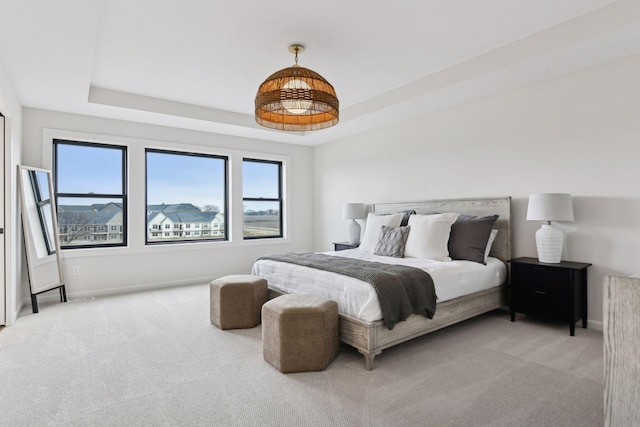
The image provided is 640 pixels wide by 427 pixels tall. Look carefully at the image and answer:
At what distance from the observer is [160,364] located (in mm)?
2625

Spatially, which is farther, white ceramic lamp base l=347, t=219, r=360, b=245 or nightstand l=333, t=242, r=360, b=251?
white ceramic lamp base l=347, t=219, r=360, b=245

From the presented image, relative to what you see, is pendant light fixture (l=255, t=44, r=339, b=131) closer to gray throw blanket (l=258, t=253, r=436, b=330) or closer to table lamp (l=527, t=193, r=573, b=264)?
gray throw blanket (l=258, t=253, r=436, b=330)

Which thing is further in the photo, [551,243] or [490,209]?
[490,209]

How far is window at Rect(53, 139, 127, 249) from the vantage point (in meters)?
4.63

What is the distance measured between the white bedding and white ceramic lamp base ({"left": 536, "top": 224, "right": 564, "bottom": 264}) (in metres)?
0.49

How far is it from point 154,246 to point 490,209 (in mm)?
4538

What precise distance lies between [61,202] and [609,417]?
18.5 ft

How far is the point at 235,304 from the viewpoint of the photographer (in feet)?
11.1

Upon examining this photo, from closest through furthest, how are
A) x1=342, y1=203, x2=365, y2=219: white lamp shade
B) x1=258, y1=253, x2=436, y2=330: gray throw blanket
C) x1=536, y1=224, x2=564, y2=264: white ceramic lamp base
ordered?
1. x1=258, y1=253, x2=436, y2=330: gray throw blanket
2. x1=536, y1=224, x2=564, y2=264: white ceramic lamp base
3. x1=342, y1=203, x2=365, y2=219: white lamp shade

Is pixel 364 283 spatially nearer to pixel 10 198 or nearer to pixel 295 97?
pixel 295 97

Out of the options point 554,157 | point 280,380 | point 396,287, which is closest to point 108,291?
point 280,380

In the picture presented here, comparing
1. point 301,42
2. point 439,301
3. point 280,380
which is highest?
point 301,42

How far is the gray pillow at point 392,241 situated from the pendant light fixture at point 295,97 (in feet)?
5.17

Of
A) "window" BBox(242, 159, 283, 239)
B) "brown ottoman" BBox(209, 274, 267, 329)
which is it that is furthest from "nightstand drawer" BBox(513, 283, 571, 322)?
"window" BBox(242, 159, 283, 239)
